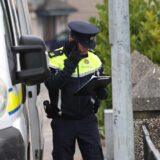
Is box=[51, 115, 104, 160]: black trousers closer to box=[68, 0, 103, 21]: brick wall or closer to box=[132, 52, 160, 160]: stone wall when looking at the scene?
box=[132, 52, 160, 160]: stone wall

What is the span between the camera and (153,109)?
6789mm

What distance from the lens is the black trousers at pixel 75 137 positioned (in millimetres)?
6203

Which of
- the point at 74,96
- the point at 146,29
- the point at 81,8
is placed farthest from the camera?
the point at 81,8

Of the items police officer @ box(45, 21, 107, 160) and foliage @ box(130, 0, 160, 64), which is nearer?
police officer @ box(45, 21, 107, 160)

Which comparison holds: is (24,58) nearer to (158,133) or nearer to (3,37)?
(3,37)

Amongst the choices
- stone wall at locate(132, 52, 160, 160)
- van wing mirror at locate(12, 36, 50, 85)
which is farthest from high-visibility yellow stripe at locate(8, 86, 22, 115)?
stone wall at locate(132, 52, 160, 160)

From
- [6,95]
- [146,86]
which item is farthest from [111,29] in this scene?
[146,86]

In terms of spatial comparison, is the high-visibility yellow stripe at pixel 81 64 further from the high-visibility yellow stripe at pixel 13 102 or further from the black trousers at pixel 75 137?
the high-visibility yellow stripe at pixel 13 102

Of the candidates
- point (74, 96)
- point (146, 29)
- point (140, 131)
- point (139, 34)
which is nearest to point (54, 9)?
point (139, 34)

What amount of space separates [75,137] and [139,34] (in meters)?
4.58

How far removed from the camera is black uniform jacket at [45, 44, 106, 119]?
6094mm

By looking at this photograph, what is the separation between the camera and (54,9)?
4644 centimetres

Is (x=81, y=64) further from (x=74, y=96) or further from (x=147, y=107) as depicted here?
(x=147, y=107)

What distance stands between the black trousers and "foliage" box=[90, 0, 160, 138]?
125 inches
